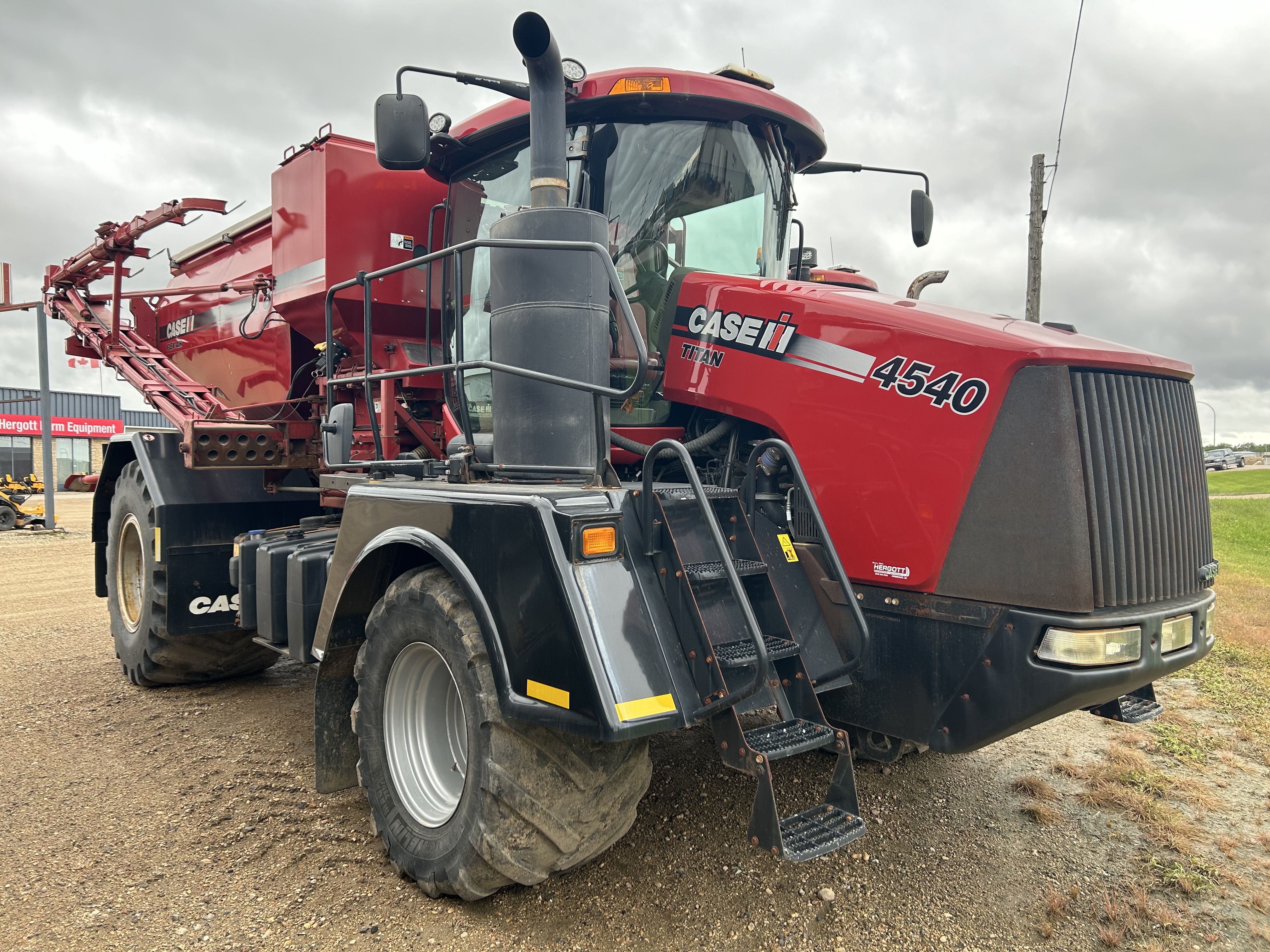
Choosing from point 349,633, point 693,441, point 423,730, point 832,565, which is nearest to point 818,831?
point 832,565

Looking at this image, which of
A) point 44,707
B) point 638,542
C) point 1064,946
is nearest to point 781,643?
point 638,542

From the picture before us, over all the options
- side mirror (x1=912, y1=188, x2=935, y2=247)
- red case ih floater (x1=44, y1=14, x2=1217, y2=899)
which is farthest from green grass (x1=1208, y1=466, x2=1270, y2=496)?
red case ih floater (x1=44, y1=14, x2=1217, y2=899)

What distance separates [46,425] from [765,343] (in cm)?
1772

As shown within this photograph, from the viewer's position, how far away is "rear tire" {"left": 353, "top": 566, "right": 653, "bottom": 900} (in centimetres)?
259

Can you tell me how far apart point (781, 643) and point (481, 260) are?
228 centimetres

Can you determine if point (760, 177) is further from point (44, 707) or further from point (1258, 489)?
point (1258, 489)

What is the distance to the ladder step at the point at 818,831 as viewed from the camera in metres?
2.38

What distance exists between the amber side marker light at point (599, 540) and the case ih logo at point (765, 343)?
106cm

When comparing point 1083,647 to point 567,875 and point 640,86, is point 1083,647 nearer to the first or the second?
point 567,875

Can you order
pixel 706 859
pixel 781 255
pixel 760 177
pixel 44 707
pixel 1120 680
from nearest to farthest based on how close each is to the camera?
1. pixel 1120 680
2. pixel 706 859
3. pixel 760 177
4. pixel 781 255
5. pixel 44 707

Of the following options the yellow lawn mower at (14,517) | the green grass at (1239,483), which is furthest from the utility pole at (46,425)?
the green grass at (1239,483)

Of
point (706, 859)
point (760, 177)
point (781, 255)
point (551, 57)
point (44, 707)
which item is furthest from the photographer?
point (44, 707)

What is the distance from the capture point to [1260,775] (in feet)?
13.8

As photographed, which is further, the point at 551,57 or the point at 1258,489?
the point at 1258,489
